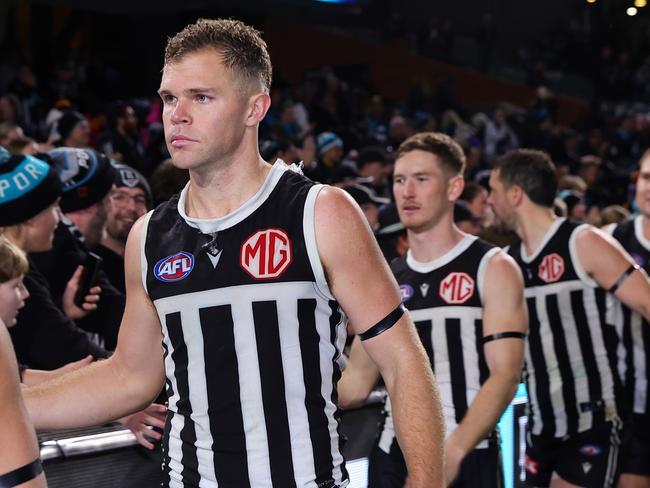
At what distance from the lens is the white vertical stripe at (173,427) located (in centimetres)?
288

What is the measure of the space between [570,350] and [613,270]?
52 centimetres

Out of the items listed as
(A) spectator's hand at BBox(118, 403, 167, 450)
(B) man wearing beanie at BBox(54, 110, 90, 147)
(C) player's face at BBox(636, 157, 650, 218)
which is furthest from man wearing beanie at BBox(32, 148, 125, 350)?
(B) man wearing beanie at BBox(54, 110, 90, 147)

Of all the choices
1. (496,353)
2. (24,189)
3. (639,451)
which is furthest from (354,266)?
(639,451)

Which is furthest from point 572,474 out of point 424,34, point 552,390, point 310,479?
point 424,34

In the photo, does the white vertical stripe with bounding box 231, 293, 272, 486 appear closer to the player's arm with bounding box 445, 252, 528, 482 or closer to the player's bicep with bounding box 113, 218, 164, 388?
the player's bicep with bounding box 113, 218, 164, 388

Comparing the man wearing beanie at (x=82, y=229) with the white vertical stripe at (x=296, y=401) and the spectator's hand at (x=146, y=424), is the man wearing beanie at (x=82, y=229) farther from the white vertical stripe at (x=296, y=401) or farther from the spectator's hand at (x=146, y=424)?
the white vertical stripe at (x=296, y=401)

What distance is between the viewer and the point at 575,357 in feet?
17.8

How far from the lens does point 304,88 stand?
17.2m

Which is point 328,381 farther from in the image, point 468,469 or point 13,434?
point 468,469

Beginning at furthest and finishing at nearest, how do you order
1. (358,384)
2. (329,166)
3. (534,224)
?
1. (329,166)
2. (534,224)
3. (358,384)

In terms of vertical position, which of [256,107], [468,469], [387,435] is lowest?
[468,469]

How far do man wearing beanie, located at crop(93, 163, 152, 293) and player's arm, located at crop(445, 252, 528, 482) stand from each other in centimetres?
218

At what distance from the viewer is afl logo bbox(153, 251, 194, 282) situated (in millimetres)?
2816

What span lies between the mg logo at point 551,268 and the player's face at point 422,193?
89 centimetres
